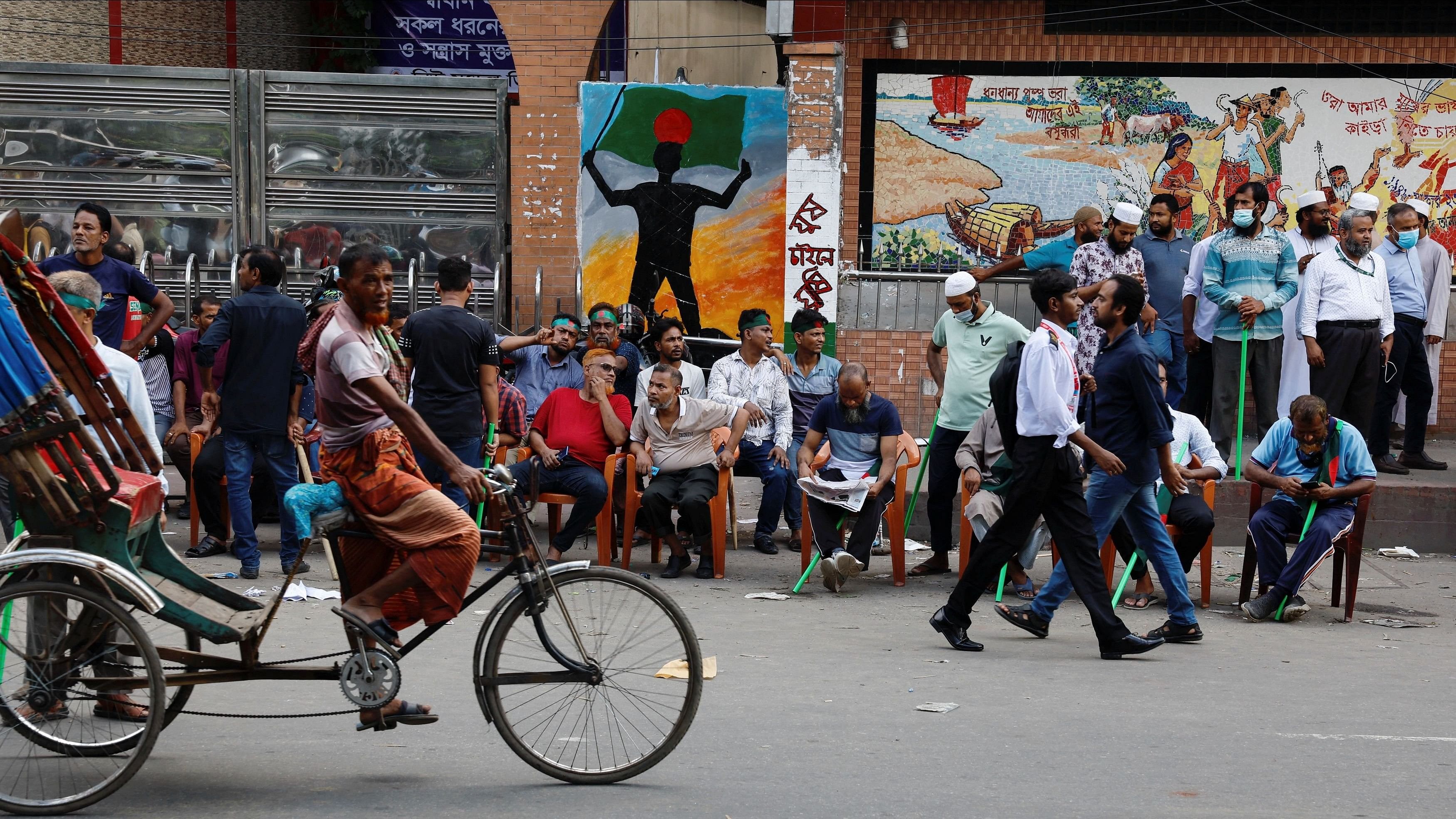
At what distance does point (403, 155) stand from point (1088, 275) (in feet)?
21.6

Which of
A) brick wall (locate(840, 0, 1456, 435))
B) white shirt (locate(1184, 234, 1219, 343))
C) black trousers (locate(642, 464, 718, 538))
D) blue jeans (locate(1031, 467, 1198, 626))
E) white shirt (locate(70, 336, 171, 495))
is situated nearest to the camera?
white shirt (locate(70, 336, 171, 495))

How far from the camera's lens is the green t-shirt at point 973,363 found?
360 inches

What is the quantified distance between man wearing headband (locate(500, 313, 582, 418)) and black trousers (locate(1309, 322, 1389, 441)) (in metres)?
5.27

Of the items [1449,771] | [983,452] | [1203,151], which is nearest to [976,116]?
[1203,151]

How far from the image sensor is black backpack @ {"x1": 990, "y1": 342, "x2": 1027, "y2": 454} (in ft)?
23.4

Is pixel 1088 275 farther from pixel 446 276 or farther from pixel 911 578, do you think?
pixel 446 276

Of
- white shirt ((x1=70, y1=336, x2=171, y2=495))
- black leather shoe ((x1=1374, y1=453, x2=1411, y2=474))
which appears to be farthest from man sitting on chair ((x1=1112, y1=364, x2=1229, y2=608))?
white shirt ((x1=70, y1=336, x2=171, y2=495))

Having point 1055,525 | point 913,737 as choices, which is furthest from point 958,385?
point 913,737

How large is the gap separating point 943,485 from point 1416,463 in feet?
14.5

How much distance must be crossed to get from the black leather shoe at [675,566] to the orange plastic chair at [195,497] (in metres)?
2.74

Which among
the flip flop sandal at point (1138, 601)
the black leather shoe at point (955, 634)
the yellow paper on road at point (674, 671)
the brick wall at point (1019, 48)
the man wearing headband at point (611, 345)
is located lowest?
the flip flop sandal at point (1138, 601)

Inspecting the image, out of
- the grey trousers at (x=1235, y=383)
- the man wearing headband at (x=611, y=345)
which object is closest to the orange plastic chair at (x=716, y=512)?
the man wearing headband at (x=611, y=345)

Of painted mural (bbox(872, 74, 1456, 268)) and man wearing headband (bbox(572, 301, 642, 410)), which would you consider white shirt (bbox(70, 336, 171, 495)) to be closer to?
man wearing headband (bbox(572, 301, 642, 410))

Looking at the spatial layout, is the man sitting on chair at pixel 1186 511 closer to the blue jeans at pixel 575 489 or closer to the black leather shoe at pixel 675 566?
the black leather shoe at pixel 675 566
